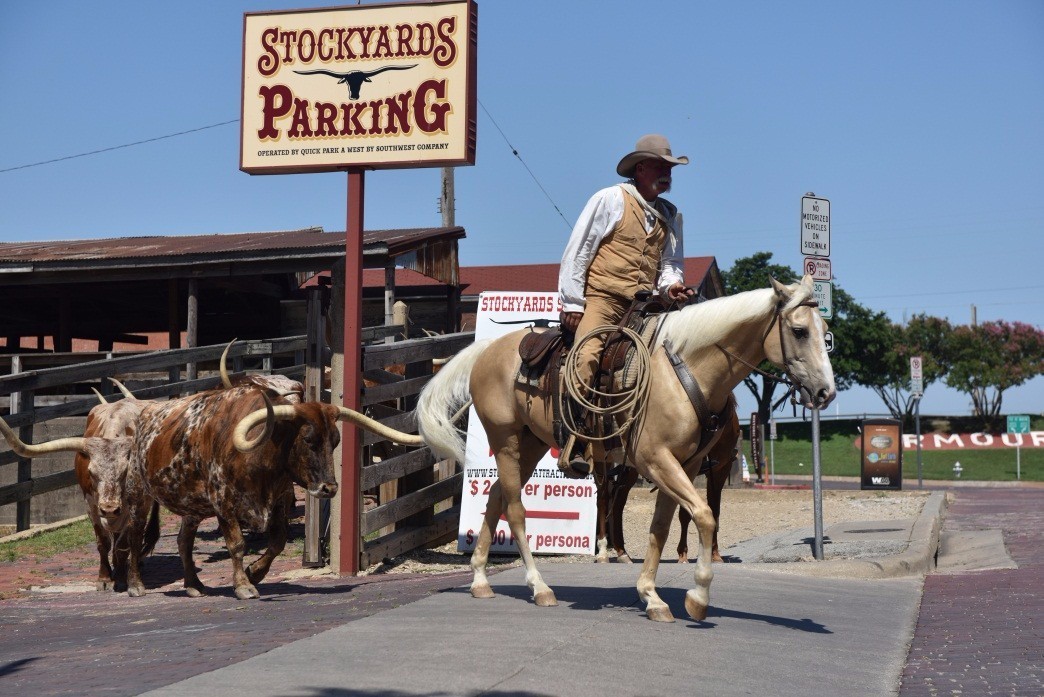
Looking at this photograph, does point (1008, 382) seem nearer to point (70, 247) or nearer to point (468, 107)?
point (70, 247)

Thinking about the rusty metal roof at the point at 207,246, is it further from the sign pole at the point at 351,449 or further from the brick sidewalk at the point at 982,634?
the brick sidewalk at the point at 982,634

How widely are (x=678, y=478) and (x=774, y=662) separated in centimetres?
121

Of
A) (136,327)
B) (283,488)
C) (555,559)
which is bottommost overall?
(555,559)

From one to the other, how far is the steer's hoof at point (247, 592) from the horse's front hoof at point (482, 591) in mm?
1722

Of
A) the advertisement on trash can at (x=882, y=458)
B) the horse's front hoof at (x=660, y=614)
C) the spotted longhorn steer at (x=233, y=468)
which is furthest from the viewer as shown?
the advertisement on trash can at (x=882, y=458)

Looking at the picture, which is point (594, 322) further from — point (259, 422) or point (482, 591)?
point (259, 422)

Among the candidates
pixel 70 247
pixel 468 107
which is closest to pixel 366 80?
pixel 468 107

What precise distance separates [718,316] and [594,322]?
0.91 meters

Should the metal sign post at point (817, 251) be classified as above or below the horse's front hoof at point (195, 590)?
above

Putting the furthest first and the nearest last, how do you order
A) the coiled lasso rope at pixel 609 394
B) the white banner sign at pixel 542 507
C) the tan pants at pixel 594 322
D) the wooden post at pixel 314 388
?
the white banner sign at pixel 542 507 < the wooden post at pixel 314 388 < the tan pants at pixel 594 322 < the coiled lasso rope at pixel 609 394

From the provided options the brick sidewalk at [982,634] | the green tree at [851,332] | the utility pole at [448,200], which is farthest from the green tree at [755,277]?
the brick sidewalk at [982,634]

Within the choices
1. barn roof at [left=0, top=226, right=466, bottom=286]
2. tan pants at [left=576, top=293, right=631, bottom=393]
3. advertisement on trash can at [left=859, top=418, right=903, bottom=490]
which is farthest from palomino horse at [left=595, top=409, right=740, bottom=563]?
advertisement on trash can at [left=859, top=418, right=903, bottom=490]

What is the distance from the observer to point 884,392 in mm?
64938

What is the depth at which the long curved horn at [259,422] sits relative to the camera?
26.9 ft
